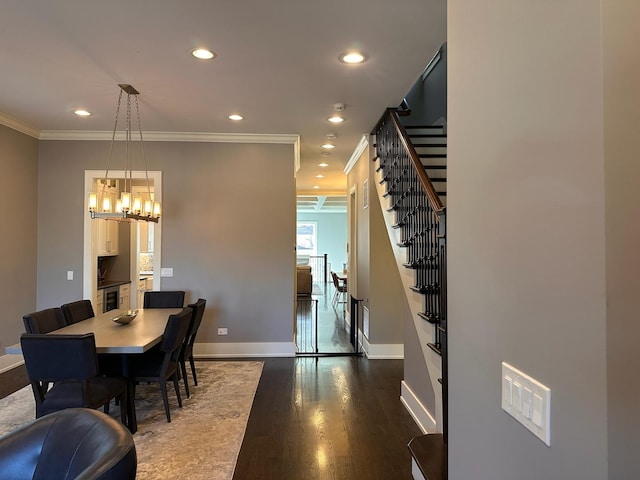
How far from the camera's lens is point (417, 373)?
345cm

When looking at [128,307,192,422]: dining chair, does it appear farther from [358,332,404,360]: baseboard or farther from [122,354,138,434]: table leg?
[358,332,404,360]: baseboard

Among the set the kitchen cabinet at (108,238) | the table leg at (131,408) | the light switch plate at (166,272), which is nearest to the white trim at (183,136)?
the kitchen cabinet at (108,238)

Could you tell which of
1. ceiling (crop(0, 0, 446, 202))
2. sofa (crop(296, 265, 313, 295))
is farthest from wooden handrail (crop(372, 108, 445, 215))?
sofa (crop(296, 265, 313, 295))

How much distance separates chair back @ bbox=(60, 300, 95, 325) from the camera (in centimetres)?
369

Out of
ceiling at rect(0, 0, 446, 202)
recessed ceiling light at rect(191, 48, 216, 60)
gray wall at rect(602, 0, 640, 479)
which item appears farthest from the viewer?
recessed ceiling light at rect(191, 48, 216, 60)

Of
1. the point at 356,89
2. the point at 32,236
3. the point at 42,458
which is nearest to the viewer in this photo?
the point at 42,458

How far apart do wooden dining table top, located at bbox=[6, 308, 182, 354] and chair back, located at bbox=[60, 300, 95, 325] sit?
73 mm

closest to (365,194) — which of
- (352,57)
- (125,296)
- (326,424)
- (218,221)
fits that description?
(218,221)

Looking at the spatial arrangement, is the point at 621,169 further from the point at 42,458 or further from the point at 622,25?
the point at 42,458

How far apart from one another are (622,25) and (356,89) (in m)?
3.24

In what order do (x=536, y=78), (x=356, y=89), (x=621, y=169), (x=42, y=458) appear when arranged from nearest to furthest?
1. (x=621, y=169)
2. (x=536, y=78)
3. (x=42, y=458)
4. (x=356, y=89)

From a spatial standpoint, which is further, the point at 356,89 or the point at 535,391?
the point at 356,89

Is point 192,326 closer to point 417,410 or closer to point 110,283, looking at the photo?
point 417,410

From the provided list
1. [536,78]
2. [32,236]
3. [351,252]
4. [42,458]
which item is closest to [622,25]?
[536,78]
